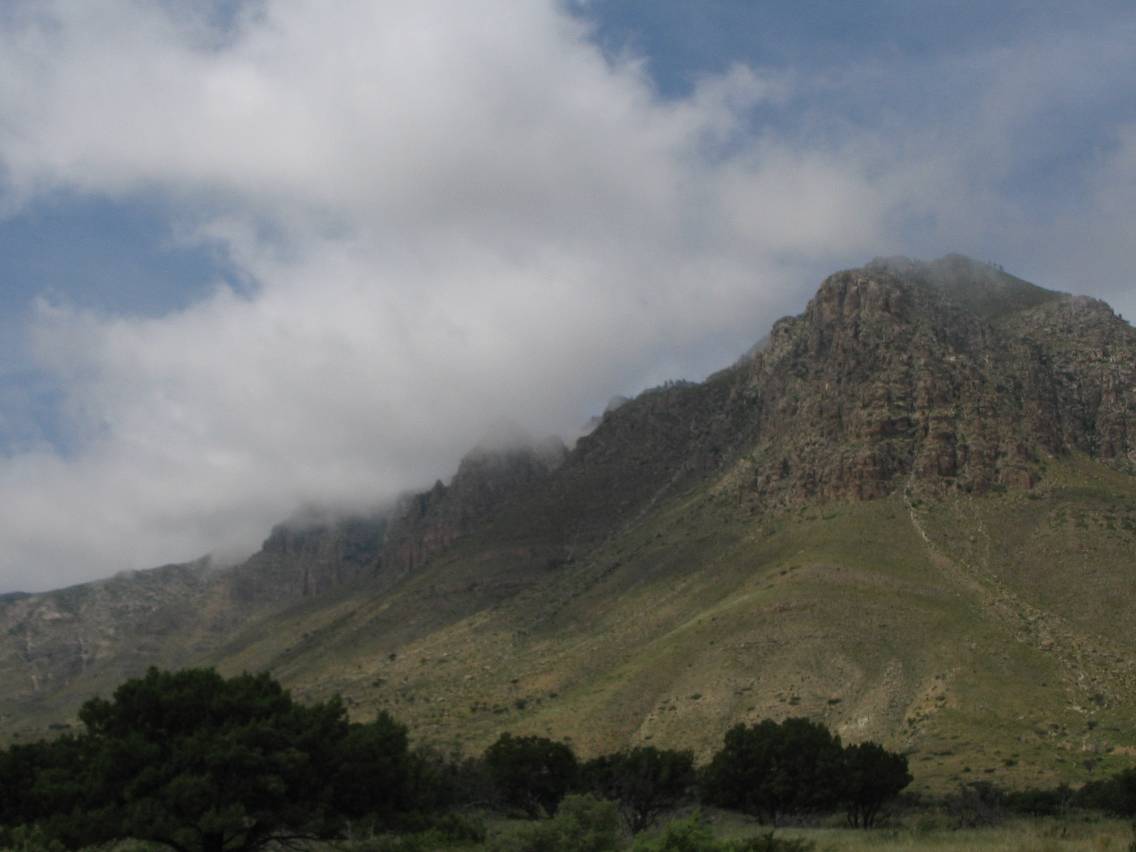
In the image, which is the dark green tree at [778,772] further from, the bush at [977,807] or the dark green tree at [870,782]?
the bush at [977,807]

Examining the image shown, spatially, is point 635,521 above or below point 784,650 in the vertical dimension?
above

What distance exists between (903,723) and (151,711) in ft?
176

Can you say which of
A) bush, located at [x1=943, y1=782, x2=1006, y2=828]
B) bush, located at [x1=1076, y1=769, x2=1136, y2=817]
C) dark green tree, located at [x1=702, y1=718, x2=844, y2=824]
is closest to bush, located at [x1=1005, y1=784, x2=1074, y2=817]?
bush, located at [x1=943, y1=782, x2=1006, y2=828]

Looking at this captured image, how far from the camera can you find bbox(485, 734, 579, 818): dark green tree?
6103 centimetres

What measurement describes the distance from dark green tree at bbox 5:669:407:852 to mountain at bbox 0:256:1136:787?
136 feet

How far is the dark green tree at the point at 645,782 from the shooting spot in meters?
57.2

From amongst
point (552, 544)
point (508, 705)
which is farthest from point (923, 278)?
point (508, 705)

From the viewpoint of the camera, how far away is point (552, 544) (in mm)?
158000

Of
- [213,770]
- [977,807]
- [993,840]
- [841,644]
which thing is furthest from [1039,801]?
[213,770]

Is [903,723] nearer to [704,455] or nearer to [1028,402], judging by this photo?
[1028,402]

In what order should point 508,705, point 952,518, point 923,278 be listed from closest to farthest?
point 508,705
point 952,518
point 923,278

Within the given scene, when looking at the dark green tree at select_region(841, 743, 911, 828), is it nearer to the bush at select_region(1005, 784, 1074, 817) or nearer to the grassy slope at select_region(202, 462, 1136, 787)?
the bush at select_region(1005, 784, 1074, 817)

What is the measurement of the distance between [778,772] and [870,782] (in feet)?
14.9

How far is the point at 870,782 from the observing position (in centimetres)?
5112
